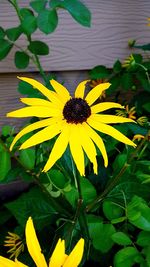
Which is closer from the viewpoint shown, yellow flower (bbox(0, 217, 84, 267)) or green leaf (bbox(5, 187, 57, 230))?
yellow flower (bbox(0, 217, 84, 267))

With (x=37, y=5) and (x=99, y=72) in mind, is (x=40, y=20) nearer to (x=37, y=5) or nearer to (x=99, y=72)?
(x=37, y=5)

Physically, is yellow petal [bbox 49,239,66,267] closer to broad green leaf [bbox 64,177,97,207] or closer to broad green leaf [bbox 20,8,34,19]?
broad green leaf [bbox 64,177,97,207]

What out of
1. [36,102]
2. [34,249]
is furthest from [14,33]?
[34,249]

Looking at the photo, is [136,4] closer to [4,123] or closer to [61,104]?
[4,123]

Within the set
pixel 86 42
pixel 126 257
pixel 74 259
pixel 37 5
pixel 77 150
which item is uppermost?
pixel 37 5

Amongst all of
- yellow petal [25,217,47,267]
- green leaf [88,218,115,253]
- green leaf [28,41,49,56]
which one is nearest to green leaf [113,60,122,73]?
green leaf [28,41,49,56]

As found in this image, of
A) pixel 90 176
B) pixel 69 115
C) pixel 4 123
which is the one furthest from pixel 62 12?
pixel 69 115
